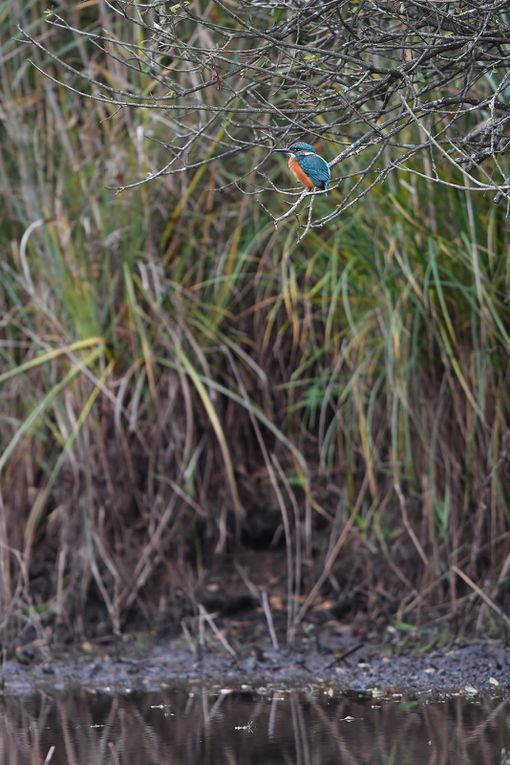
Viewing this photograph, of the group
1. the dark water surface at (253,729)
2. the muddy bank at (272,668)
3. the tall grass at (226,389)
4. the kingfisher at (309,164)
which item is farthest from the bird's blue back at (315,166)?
the muddy bank at (272,668)

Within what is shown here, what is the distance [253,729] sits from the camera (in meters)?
3.64

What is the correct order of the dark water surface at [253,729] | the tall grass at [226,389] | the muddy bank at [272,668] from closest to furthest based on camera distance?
the dark water surface at [253,729] < the muddy bank at [272,668] < the tall grass at [226,389]

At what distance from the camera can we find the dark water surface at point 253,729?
333cm

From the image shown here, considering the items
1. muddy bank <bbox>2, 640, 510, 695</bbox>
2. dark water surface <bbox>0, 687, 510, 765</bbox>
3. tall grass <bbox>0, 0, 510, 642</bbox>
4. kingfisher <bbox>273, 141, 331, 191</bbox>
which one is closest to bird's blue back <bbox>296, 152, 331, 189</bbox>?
kingfisher <bbox>273, 141, 331, 191</bbox>

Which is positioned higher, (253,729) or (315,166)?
(315,166)

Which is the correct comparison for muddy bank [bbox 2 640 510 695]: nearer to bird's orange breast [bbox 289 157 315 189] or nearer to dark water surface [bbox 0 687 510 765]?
dark water surface [bbox 0 687 510 765]

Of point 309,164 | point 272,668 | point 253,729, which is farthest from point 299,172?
point 272,668

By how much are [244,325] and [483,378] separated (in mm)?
1268

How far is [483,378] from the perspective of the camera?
167 inches

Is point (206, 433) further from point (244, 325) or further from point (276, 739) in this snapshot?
point (276, 739)

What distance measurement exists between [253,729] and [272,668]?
767 mm

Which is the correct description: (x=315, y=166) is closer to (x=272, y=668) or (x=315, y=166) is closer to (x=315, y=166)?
(x=315, y=166)

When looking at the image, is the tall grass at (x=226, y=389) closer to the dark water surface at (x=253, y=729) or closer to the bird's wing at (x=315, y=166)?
the dark water surface at (x=253, y=729)

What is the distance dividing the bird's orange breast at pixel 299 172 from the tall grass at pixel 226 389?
91 centimetres
